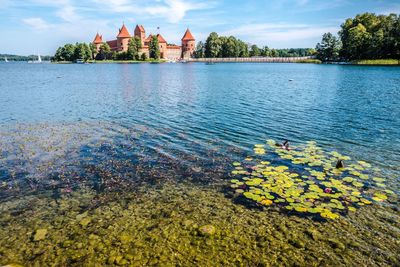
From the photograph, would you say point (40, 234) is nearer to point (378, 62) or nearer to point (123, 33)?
point (378, 62)

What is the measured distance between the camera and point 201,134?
19.8 m

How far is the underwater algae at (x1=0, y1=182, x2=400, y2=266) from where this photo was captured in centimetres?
745

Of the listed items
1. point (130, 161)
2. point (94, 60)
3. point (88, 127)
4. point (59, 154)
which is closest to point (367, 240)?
point (130, 161)

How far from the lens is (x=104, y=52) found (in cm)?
18912

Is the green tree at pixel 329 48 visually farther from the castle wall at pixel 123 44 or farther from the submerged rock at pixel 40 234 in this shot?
the submerged rock at pixel 40 234

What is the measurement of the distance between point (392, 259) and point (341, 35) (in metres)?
168

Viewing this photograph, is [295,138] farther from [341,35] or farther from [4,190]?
[341,35]

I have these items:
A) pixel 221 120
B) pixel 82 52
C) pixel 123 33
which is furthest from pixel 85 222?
pixel 123 33

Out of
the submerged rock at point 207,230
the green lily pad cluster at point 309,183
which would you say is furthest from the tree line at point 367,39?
the submerged rock at point 207,230

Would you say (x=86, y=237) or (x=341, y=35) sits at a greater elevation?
(x=341, y=35)

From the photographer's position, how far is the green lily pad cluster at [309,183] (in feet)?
33.0

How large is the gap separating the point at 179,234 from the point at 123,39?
208350mm

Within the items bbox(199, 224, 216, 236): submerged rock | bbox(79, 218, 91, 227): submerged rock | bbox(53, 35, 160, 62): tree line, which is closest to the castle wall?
bbox(53, 35, 160, 62): tree line

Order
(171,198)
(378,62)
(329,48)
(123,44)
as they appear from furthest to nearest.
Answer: (123,44)
(329,48)
(378,62)
(171,198)
